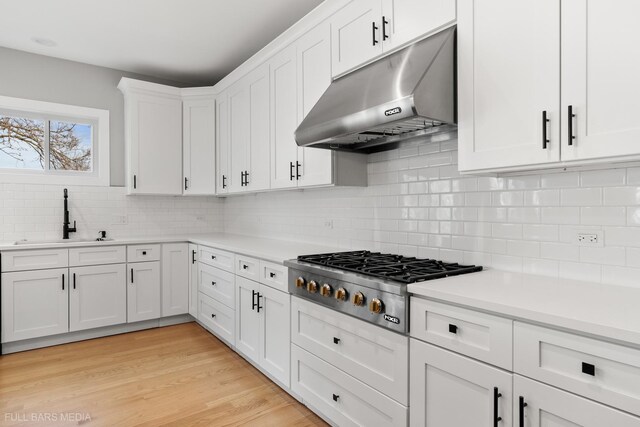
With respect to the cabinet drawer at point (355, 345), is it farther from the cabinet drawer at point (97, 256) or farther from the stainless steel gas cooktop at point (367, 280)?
the cabinet drawer at point (97, 256)

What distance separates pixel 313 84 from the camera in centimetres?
273

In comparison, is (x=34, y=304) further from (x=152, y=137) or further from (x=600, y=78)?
(x=600, y=78)

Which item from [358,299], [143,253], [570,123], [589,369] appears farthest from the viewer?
[143,253]

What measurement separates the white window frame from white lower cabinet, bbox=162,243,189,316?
1.06 m

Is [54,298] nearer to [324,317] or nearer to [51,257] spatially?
[51,257]

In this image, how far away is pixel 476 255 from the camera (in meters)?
2.09

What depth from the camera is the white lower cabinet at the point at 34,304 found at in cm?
334

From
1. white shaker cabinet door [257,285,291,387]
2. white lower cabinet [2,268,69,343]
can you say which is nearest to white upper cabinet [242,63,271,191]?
white shaker cabinet door [257,285,291,387]

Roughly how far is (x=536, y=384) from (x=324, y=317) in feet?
3.71

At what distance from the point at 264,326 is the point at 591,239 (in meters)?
2.04

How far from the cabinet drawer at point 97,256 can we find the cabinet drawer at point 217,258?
0.76 metres

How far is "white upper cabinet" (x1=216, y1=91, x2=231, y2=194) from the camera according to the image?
4094mm

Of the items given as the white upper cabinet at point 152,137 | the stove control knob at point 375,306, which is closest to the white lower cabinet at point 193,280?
the white upper cabinet at point 152,137

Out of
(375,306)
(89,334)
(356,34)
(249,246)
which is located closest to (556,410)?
(375,306)
